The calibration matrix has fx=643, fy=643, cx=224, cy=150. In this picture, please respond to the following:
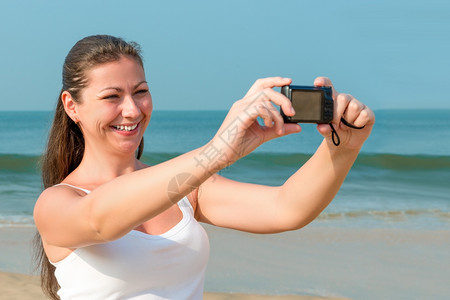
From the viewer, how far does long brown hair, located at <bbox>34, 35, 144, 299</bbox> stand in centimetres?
198

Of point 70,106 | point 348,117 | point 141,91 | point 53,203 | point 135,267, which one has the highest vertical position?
point 348,117

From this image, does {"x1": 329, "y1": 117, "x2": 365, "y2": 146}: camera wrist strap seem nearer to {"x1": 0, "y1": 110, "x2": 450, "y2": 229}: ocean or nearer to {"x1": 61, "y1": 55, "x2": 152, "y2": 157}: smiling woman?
{"x1": 61, "y1": 55, "x2": 152, "y2": 157}: smiling woman

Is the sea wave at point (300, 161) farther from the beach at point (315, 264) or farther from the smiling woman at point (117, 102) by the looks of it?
the smiling woman at point (117, 102)

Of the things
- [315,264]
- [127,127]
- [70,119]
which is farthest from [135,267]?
[315,264]

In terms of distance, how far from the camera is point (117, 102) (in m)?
1.93

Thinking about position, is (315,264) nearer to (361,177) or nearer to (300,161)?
(361,177)

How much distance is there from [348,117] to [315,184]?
1.02ft

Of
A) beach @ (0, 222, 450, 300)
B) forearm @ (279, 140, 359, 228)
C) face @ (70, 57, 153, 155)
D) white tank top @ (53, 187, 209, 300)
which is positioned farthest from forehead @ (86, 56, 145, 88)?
beach @ (0, 222, 450, 300)

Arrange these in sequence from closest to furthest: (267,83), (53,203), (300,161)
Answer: (267,83)
(53,203)
(300,161)

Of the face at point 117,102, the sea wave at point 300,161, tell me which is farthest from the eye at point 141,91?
the sea wave at point 300,161

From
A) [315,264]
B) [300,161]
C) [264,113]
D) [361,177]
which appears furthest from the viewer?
[300,161]

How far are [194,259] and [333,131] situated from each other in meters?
0.66

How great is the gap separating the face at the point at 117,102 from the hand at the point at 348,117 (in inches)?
23.8

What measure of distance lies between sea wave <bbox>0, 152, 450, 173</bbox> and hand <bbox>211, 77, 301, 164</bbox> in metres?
12.7
